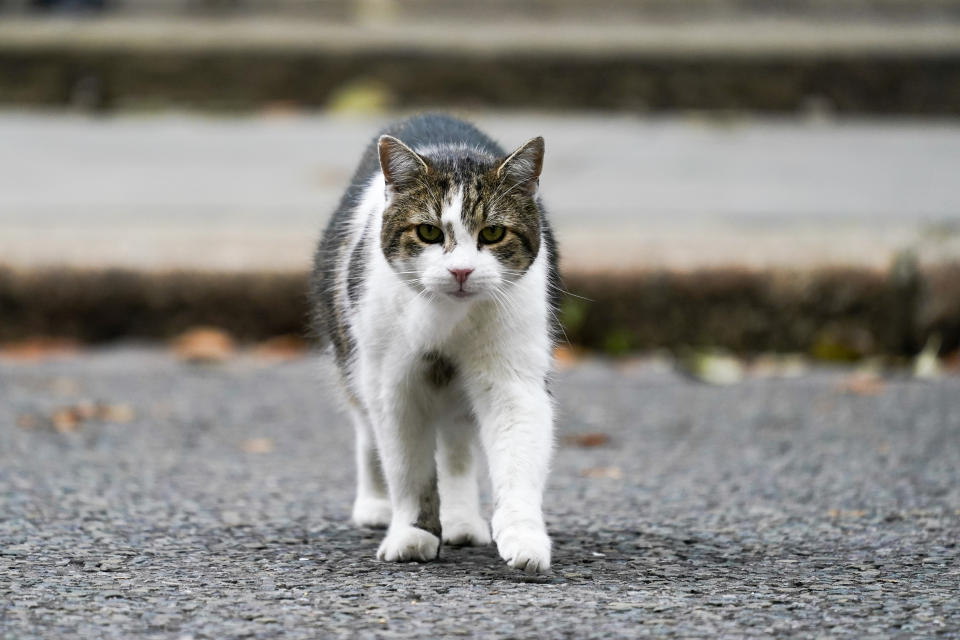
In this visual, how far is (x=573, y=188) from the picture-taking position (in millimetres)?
6938

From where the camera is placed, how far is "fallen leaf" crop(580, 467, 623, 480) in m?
3.92

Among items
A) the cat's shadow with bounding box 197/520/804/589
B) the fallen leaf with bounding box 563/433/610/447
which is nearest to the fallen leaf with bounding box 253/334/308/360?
the fallen leaf with bounding box 563/433/610/447

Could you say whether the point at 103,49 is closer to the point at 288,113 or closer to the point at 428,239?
the point at 288,113

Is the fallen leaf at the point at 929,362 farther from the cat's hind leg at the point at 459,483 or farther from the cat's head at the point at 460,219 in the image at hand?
the cat's head at the point at 460,219

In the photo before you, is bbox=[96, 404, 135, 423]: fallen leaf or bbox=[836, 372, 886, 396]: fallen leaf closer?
bbox=[96, 404, 135, 423]: fallen leaf

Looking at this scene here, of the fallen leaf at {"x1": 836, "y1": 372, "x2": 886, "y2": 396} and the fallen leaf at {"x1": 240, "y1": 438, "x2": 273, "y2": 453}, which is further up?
the fallen leaf at {"x1": 836, "y1": 372, "x2": 886, "y2": 396}

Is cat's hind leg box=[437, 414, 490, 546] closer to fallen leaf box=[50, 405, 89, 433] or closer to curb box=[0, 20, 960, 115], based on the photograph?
fallen leaf box=[50, 405, 89, 433]

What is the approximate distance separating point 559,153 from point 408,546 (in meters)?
4.59

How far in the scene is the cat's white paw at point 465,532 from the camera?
3.28 m

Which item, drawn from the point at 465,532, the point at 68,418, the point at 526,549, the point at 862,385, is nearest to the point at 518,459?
the point at 526,549

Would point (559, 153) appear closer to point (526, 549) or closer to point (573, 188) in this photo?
point (573, 188)

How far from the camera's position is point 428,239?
10.0ft

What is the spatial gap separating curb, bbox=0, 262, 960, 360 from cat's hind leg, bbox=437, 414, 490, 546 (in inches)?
90.4

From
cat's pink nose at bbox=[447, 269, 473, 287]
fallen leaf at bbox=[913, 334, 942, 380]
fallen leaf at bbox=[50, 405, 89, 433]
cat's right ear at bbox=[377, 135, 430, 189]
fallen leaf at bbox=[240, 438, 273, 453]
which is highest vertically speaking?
cat's right ear at bbox=[377, 135, 430, 189]
